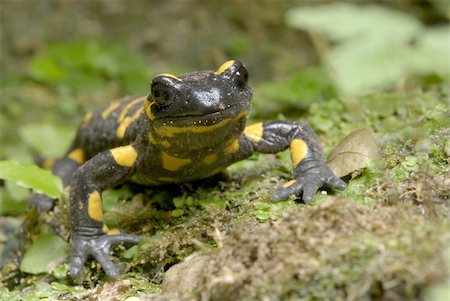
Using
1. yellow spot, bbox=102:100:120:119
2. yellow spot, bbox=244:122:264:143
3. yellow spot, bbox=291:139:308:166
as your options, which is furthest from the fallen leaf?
yellow spot, bbox=102:100:120:119

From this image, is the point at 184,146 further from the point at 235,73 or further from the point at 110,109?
the point at 110,109

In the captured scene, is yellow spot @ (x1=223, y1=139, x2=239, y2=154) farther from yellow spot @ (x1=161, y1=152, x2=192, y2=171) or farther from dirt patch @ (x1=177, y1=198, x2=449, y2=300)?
dirt patch @ (x1=177, y1=198, x2=449, y2=300)

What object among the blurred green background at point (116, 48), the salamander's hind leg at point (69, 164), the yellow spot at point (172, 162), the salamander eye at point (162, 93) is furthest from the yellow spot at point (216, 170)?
the blurred green background at point (116, 48)

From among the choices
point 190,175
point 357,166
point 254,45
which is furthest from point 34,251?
point 254,45

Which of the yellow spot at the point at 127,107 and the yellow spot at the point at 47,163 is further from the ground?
the yellow spot at the point at 127,107

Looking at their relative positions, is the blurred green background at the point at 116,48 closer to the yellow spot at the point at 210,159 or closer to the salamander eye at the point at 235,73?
the yellow spot at the point at 210,159

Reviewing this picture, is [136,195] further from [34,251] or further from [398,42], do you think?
[398,42]
